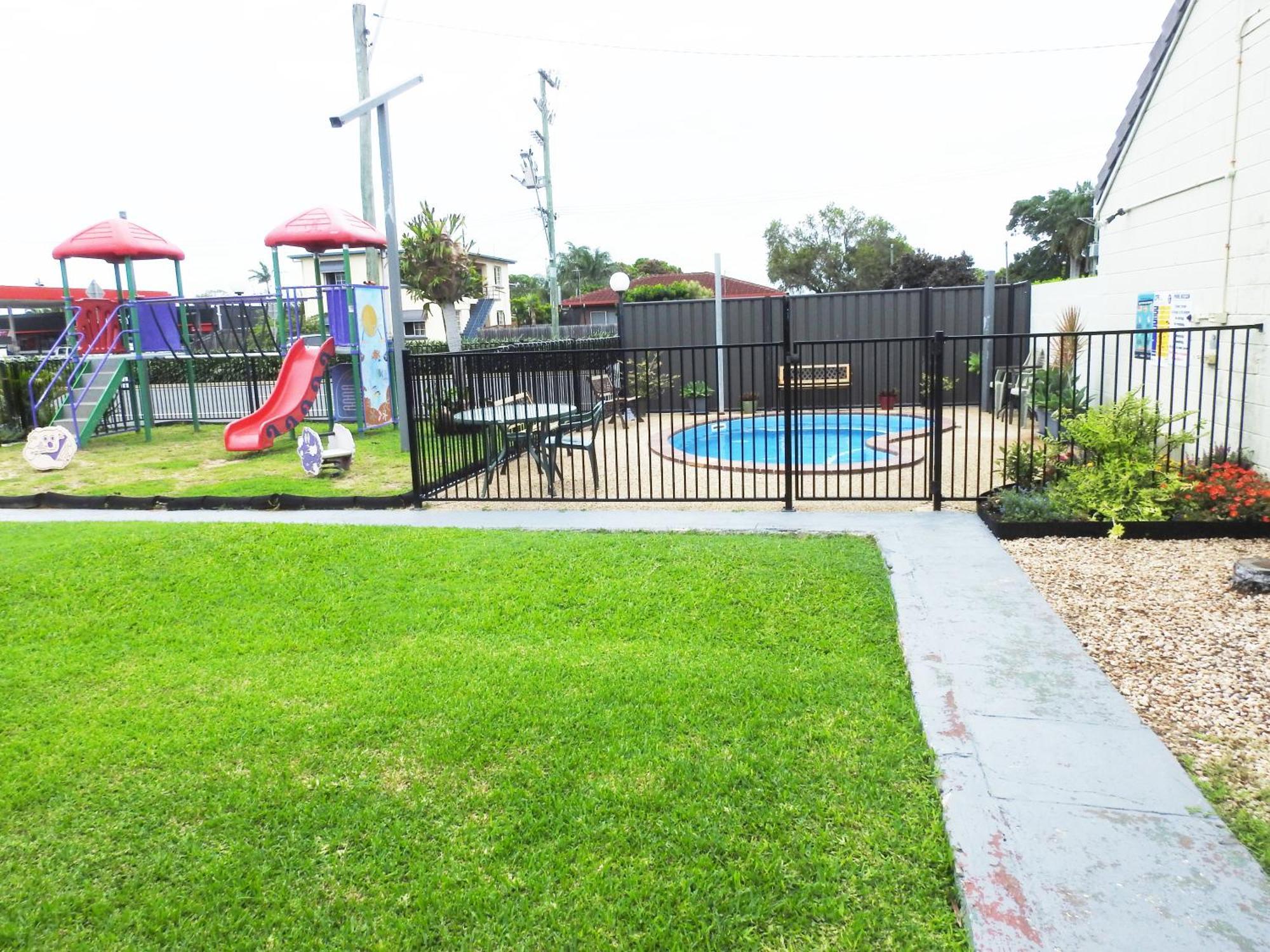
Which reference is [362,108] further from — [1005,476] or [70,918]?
[70,918]

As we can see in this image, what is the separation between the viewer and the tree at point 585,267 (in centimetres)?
7044

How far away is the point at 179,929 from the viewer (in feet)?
7.52

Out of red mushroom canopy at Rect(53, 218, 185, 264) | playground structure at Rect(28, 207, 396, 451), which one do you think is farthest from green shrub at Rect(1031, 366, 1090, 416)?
red mushroom canopy at Rect(53, 218, 185, 264)

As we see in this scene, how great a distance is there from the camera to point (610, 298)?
48.7 m

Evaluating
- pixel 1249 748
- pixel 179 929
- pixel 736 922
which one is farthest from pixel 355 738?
pixel 1249 748

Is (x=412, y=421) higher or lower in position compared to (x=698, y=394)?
higher

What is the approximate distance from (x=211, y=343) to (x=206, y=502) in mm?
9459

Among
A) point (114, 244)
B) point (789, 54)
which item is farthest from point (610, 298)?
point (114, 244)

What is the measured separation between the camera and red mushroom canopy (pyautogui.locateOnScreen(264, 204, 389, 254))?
46.5 feet

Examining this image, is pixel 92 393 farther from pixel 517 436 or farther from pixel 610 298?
pixel 610 298

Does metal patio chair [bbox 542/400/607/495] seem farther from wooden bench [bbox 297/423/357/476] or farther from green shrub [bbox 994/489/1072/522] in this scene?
green shrub [bbox 994/489/1072/522]

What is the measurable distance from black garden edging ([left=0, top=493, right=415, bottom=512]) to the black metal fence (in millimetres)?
456

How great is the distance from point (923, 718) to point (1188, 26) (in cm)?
702

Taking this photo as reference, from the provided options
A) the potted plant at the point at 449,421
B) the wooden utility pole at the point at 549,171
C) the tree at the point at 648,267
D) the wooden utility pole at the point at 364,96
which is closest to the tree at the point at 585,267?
the tree at the point at 648,267
